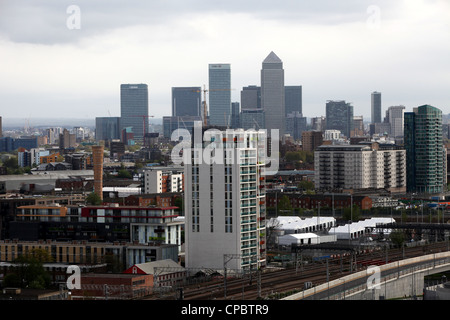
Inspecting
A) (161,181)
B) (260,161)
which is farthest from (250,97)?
(260,161)

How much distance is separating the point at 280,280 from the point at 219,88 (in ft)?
307

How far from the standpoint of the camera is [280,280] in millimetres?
17812

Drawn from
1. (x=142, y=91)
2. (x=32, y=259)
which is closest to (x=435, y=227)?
(x=32, y=259)

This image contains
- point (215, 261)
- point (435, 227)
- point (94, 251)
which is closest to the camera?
Result: point (215, 261)

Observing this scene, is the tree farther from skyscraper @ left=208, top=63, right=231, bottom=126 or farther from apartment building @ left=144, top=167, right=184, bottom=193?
skyscraper @ left=208, top=63, right=231, bottom=126

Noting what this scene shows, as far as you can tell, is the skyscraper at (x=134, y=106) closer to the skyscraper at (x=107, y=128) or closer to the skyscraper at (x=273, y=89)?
the skyscraper at (x=107, y=128)

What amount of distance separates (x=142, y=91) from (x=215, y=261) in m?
108

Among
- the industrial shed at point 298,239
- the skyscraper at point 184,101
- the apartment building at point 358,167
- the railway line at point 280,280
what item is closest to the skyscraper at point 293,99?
the skyscraper at point 184,101

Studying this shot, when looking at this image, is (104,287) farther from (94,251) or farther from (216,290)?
(94,251)

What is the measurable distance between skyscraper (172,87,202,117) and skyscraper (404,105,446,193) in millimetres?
71259

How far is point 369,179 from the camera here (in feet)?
151

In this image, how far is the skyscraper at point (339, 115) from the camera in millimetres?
112438

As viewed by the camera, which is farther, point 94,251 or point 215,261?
point 94,251

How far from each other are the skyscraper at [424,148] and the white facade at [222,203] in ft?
90.7
